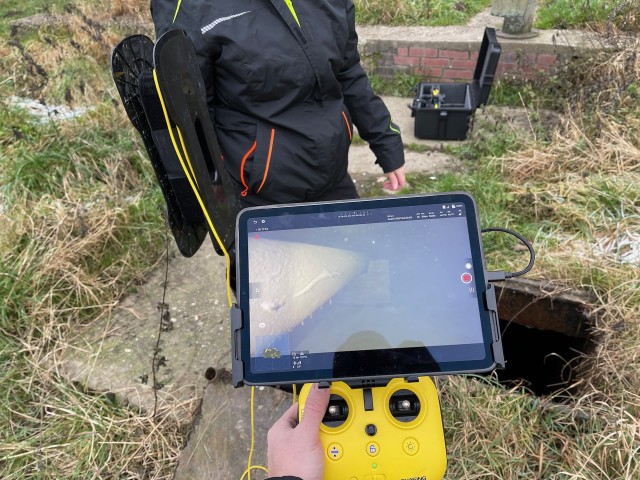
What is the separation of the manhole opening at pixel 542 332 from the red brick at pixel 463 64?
2.95 meters

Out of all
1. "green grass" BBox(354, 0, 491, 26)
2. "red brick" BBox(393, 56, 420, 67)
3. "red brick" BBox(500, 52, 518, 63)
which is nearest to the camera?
"red brick" BBox(500, 52, 518, 63)

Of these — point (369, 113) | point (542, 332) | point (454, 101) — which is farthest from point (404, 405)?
point (454, 101)

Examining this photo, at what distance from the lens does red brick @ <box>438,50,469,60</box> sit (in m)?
4.66

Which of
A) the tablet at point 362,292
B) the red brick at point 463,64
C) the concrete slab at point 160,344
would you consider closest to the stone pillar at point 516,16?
the red brick at point 463,64

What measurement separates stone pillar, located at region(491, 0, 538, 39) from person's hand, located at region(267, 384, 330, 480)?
14.6ft

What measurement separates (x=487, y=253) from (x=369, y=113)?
1.09 metres

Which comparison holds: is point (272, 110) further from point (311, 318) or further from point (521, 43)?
point (521, 43)

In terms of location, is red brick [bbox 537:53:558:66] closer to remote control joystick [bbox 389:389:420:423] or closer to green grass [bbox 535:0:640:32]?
green grass [bbox 535:0:640:32]

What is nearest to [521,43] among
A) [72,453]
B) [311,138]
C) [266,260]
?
[311,138]

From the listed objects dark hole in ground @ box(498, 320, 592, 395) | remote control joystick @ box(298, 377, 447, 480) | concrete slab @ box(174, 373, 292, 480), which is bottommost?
dark hole in ground @ box(498, 320, 592, 395)

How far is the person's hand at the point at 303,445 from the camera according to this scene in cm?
113

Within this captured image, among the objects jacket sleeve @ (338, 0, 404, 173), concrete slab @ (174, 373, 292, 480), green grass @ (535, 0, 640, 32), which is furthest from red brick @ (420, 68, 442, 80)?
concrete slab @ (174, 373, 292, 480)

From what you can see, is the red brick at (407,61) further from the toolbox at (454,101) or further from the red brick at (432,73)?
the toolbox at (454,101)

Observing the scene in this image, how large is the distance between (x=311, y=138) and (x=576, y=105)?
9.26ft
